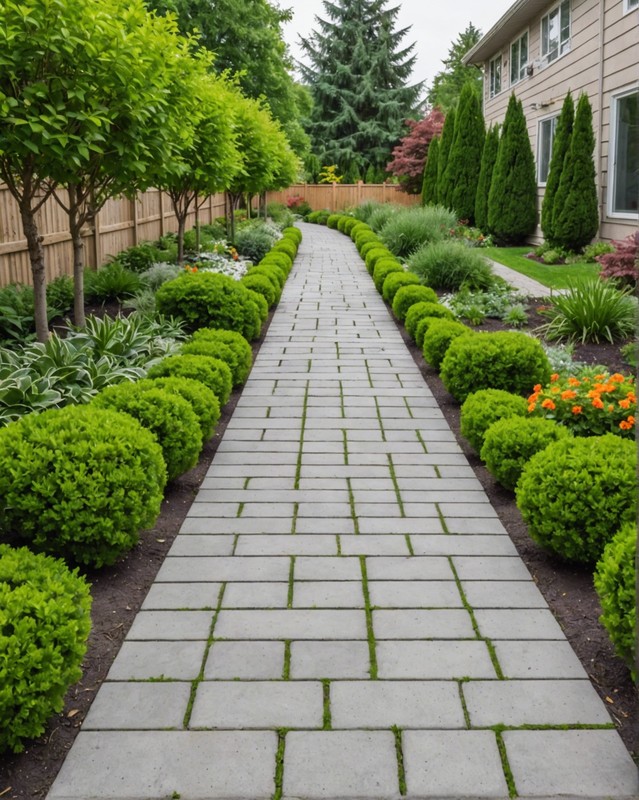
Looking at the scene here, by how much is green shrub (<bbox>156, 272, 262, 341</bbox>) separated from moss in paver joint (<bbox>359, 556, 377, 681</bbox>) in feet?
16.3

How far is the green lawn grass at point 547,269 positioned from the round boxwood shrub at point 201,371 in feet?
19.3

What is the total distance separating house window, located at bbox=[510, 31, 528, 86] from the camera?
18.5 metres

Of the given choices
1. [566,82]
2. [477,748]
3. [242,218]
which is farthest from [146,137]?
[242,218]

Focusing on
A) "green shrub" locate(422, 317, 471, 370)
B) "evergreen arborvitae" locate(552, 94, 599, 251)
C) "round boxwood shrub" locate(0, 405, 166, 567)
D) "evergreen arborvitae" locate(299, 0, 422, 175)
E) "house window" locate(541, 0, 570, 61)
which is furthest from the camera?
"evergreen arborvitae" locate(299, 0, 422, 175)

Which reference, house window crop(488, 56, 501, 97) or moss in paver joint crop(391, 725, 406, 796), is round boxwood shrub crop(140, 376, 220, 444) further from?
house window crop(488, 56, 501, 97)

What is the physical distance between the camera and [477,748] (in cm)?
233

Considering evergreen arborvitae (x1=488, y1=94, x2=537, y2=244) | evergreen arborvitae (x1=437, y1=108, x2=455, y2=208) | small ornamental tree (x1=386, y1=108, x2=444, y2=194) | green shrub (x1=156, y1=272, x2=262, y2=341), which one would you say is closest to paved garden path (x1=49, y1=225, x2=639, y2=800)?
green shrub (x1=156, y1=272, x2=262, y2=341)

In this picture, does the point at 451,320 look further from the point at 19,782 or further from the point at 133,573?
the point at 19,782

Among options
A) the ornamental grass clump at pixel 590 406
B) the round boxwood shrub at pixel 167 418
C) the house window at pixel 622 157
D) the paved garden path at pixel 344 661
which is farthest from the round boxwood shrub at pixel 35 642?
the house window at pixel 622 157

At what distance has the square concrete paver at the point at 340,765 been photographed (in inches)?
84.8

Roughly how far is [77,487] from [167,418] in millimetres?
1091

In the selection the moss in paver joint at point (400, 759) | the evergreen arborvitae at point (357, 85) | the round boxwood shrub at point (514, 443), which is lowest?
the moss in paver joint at point (400, 759)

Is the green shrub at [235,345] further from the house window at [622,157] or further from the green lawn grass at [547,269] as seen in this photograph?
the house window at [622,157]

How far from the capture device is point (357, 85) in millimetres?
41344
